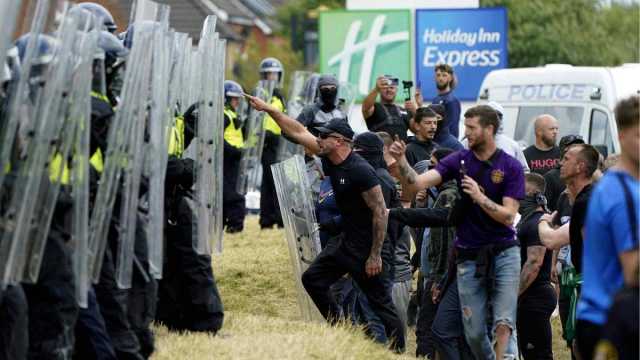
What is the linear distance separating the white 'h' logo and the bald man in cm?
1333

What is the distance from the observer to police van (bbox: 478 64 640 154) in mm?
19250

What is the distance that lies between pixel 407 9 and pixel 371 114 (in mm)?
13178

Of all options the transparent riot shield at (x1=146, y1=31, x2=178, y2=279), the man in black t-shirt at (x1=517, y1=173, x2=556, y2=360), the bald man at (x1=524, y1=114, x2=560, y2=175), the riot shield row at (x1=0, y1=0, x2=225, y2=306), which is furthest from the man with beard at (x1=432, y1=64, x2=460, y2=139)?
the transparent riot shield at (x1=146, y1=31, x2=178, y2=279)

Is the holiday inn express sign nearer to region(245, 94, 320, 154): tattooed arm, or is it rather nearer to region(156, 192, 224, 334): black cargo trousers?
region(245, 94, 320, 154): tattooed arm

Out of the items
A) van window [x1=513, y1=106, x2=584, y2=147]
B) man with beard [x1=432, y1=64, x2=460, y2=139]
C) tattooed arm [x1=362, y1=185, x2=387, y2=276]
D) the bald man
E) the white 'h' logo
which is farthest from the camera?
the white 'h' logo

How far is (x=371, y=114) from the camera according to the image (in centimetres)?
1689

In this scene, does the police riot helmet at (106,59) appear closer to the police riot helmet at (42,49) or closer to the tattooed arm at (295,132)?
the police riot helmet at (42,49)

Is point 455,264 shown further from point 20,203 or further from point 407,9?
point 407,9

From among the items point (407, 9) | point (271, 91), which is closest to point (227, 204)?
point (271, 91)

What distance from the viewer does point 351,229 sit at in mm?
12773

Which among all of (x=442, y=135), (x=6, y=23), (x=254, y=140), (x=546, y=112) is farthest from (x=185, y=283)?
(x=254, y=140)

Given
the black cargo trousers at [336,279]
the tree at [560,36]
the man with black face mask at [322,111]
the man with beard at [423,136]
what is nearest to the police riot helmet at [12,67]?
the black cargo trousers at [336,279]

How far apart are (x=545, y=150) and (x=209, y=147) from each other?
505cm

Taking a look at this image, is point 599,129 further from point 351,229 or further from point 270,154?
point 351,229
